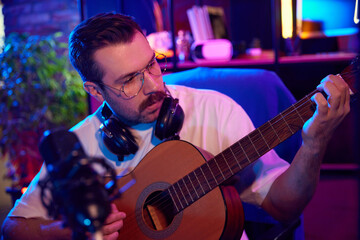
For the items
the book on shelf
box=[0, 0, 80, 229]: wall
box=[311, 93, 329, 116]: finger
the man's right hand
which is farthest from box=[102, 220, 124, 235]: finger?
box=[0, 0, 80, 229]: wall

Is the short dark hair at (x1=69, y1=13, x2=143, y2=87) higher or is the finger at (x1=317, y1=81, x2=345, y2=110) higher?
the short dark hair at (x1=69, y1=13, x2=143, y2=87)

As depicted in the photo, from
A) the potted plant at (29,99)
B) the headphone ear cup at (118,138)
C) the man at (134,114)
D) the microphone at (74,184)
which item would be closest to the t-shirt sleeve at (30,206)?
the man at (134,114)

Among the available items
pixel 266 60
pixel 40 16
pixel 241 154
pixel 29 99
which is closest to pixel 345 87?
pixel 241 154

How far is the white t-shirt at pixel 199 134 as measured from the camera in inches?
50.8

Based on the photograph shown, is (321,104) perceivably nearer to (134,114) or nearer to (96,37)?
(134,114)

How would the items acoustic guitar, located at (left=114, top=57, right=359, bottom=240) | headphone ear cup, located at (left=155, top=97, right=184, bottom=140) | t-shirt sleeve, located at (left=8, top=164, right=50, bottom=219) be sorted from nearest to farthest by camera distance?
1. acoustic guitar, located at (left=114, top=57, right=359, bottom=240)
2. headphone ear cup, located at (left=155, top=97, right=184, bottom=140)
3. t-shirt sleeve, located at (left=8, top=164, right=50, bottom=219)

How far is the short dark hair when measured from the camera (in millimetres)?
1349

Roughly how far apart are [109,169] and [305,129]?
1.94ft

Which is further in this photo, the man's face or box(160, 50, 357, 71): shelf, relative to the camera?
box(160, 50, 357, 71): shelf

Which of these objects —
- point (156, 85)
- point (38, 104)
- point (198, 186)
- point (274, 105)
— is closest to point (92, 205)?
point (198, 186)

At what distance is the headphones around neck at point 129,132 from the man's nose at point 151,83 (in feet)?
0.18

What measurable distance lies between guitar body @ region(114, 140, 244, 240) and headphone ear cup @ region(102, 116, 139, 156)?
90 mm

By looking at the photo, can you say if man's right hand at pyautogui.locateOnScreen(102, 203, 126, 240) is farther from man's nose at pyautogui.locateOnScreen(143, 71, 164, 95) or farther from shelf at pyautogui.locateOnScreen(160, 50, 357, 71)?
shelf at pyautogui.locateOnScreen(160, 50, 357, 71)

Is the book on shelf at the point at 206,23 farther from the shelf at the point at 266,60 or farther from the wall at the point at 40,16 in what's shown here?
the wall at the point at 40,16
